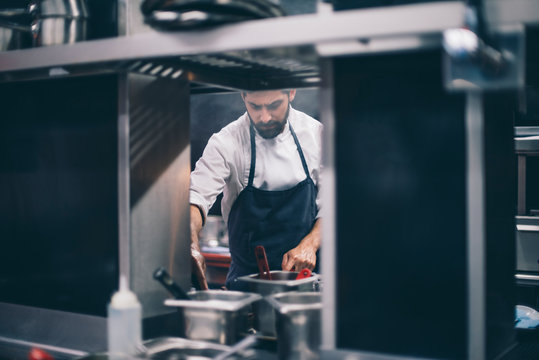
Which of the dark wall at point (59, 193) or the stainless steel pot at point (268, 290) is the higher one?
the dark wall at point (59, 193)

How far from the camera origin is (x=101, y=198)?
1517 millimetres

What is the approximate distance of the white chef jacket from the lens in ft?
9.54

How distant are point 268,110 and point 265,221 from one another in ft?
1.95

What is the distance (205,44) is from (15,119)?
0.84 metres

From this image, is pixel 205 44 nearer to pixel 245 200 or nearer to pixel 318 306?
pixel 318 306

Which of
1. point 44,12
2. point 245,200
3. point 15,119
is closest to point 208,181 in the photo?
point 245,200

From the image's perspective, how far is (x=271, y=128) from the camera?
2.94 meters

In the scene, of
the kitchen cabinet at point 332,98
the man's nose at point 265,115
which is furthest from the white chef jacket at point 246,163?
the kitchen cabinet at point 332,98

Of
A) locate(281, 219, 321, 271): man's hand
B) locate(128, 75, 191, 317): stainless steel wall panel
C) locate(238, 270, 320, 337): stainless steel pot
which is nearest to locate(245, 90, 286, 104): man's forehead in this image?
locate(281, 219, 321, 271): man's hand

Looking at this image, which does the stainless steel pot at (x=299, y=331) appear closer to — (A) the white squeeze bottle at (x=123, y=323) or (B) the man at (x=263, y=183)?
(A) the white squeeze bottle at (x=123, y=323)

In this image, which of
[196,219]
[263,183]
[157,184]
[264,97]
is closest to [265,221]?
[263,183]

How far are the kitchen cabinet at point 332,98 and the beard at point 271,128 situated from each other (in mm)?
1327

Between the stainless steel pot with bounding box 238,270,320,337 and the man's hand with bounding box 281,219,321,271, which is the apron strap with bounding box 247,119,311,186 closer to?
the man's hand with bounding box 281,219,321,271

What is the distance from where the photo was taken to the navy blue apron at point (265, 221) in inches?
115
